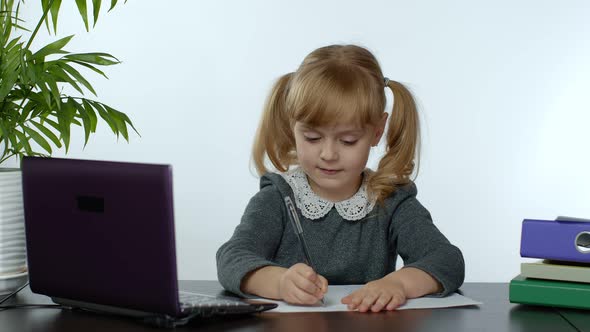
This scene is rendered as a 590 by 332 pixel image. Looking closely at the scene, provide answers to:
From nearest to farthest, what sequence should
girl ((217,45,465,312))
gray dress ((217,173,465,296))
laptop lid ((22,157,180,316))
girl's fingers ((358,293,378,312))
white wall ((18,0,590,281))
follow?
laptop lid ((22,157,180,316)) → girl's fingers ((358,293,378,312)) → girl ((217,45,465,312)) → gray dress ((217,173,465,296)) → white wall ((18,0,590,281))

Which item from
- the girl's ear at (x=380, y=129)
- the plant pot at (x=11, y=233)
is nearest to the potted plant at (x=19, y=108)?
the plant pot at (x=11, y=233)

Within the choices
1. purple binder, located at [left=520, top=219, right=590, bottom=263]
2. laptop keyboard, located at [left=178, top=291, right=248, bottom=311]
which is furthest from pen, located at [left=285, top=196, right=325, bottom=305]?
purple binder, located at [left=520, top=219, right=590, bottom=263]

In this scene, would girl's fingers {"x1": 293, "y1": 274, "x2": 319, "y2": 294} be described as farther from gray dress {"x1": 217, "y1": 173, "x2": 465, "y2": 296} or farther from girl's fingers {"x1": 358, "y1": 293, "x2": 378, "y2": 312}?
gray dress {"x1": 217, "y1": 173, "x2": 465, "y2": 296}

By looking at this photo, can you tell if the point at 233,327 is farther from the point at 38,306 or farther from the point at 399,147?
the point at 399,147

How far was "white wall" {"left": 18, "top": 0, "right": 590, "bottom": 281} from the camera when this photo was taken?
372cm

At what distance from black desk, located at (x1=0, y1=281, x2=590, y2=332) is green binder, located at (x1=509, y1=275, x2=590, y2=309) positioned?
1 cm

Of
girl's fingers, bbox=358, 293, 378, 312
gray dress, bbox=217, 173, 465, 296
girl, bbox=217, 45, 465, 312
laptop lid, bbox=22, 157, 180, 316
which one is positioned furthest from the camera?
gray dress, bbox=217, 173, 465, 296

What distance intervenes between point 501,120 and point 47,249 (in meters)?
2.91

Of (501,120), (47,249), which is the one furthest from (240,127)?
(47,249)

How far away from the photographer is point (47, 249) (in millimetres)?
1164

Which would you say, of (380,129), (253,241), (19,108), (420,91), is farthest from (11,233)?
(420,91)

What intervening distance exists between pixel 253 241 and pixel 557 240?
570mm

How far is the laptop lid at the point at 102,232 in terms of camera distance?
1.01 meters

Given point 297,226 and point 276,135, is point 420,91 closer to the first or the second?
point 276,135
